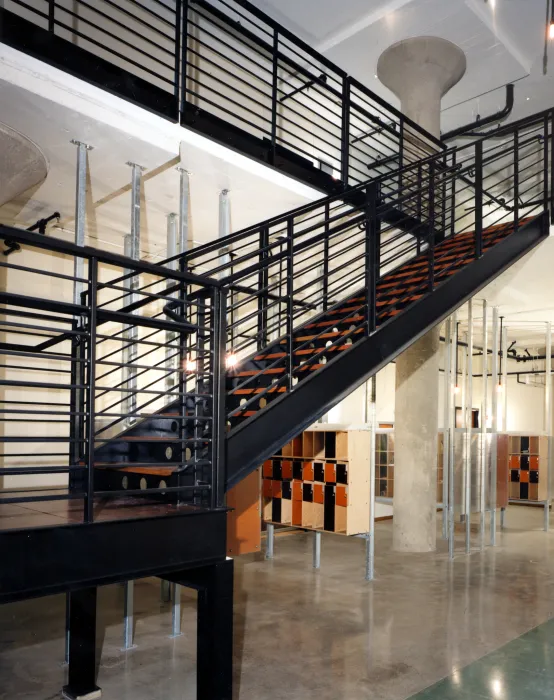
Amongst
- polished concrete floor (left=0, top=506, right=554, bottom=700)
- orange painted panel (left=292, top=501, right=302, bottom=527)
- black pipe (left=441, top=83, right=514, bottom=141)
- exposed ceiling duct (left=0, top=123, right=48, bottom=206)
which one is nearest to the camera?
polished concrete floor (left=0, top=506, right=554, bottom=700)

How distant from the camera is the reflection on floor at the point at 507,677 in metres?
4.03

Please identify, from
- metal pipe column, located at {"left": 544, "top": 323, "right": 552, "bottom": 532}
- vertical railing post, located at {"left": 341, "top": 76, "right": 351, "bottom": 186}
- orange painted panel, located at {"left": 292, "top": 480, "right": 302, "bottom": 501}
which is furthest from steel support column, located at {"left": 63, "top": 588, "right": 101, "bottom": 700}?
metal pipe column, located at {"left": 544, "top": 323, "right": 552, "bottom": 532}

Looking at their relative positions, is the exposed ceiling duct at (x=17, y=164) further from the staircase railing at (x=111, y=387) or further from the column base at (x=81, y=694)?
the column base at (x=81, y=694)

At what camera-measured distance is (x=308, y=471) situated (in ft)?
24.8

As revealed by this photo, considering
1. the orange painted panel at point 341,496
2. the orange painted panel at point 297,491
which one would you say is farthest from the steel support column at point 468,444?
the orange painted panel at point 297,491

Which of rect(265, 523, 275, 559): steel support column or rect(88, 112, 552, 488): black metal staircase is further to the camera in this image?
rect(265, 523, 275, 559): steel support column

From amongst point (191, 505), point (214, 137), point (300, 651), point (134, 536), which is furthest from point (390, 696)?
point (214, 137)

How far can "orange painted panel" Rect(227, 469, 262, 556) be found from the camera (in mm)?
6469

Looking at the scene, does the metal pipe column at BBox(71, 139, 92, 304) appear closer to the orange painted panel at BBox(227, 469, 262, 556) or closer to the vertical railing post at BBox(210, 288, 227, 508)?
the vertical railing post at BBox(210, 288, 227, 508)

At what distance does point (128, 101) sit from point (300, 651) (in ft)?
14.4

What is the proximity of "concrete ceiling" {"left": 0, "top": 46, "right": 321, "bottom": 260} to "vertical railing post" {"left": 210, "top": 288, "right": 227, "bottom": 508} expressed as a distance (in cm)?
239

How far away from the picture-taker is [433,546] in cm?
866

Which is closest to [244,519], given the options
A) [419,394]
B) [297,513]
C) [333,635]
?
[297,513]

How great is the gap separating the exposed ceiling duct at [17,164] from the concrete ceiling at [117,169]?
75 millimetres
